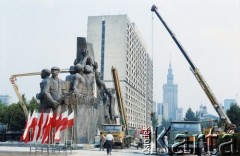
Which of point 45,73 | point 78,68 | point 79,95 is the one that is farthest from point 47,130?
point 78,68

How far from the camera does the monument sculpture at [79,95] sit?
31.1 metres

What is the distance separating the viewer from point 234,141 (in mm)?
13836

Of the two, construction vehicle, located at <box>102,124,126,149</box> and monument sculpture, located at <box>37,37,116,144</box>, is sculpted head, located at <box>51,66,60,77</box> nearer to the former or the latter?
monument sculpture, located at <box>37,37,116,144</box>

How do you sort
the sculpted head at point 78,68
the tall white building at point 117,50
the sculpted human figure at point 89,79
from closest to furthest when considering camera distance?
the sculpted head at point 78,68
the sculpted human figure at point 89,79
the tall white building at point 117,50

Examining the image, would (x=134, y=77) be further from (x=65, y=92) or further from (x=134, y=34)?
(x=65, y=92)

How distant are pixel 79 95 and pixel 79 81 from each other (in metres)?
1.81

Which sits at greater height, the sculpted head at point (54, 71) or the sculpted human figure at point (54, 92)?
the sculpted head at point (54, 71)

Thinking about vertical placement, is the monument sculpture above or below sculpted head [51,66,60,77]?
below

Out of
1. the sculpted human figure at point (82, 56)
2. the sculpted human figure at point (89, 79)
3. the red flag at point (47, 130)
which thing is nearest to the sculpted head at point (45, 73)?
the sculpted human figure at point (89, 79)

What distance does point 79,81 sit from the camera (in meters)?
33.3

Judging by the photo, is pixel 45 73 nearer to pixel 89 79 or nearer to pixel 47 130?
pixel 89 79

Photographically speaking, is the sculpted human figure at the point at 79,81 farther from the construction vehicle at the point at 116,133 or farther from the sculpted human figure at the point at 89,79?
the construction vehicle at the point at 116,133

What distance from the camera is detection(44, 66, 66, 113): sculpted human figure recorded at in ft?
101

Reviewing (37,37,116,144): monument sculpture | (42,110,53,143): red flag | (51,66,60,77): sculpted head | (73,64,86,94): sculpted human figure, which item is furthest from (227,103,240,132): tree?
(42,110,53,143): red flag
